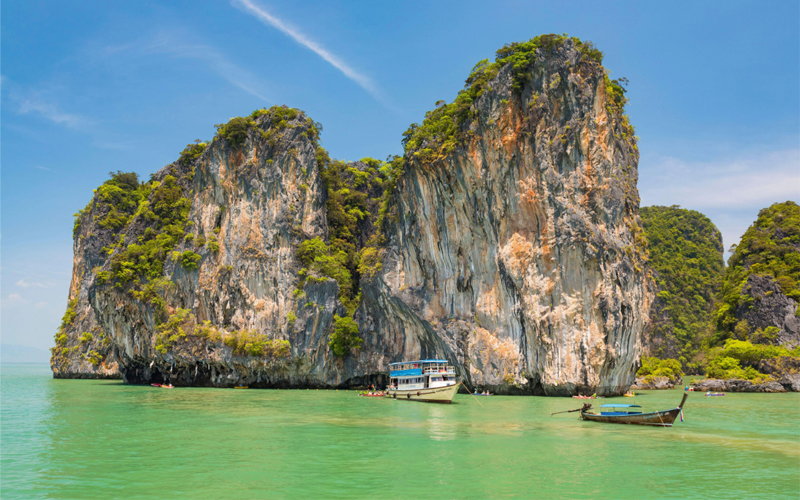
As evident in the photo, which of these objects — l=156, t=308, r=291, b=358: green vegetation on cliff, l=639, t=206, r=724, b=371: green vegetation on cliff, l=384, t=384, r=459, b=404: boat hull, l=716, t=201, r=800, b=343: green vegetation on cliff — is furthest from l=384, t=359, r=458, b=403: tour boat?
l=639, t=206, r=724, b=371: green vegetation on cliff

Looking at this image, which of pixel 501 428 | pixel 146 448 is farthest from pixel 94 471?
pixel 501 428

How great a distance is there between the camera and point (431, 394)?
3538cm

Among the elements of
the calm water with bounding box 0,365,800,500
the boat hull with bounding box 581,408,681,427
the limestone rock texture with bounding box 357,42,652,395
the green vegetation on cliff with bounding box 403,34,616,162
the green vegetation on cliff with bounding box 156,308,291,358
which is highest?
the green vegetation on cliff with bounding box 403,34,616,162

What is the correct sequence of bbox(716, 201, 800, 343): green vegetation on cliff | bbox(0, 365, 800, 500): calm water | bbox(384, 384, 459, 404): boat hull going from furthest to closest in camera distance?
bbox(716, 201, 800, 343): green vegetation on cliff, bbox(384, 384, 459, 404): boat hull, bbox(0, 365, 800, 500): calm water

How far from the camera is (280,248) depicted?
51.2 m

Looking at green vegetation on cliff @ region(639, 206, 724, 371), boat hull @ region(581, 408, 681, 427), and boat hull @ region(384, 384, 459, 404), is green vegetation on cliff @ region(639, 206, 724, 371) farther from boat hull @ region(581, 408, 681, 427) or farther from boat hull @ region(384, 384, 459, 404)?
boat hull @ region(581, 408, 681, 427)

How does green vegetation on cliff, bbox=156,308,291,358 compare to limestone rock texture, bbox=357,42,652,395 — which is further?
green vegetation on cliff, bbox=156,308,291,358

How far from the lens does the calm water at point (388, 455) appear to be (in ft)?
42.8

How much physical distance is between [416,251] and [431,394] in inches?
576

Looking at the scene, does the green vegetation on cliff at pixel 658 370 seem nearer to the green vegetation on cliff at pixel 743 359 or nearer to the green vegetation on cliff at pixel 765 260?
the green vegetation on cliff at pixel 743 359

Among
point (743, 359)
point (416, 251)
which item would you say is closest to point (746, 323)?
point (743, 359)

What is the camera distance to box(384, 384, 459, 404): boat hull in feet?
113

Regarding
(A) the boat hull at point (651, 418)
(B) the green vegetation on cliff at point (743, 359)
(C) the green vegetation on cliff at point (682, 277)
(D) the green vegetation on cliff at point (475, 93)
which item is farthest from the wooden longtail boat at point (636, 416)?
(C) the green vegetation on cliff at point (682, 277)

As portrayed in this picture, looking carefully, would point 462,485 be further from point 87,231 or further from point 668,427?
point 87,231
